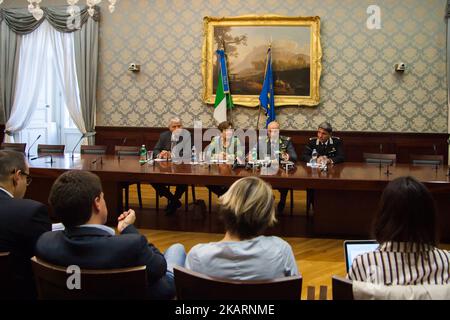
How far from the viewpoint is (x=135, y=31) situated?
8.64m

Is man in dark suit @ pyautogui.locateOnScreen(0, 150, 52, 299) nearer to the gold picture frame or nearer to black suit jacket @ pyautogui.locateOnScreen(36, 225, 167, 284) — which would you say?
black suit jacket @ pyautogui.locateOnScreen(36, 225, 167, 284)

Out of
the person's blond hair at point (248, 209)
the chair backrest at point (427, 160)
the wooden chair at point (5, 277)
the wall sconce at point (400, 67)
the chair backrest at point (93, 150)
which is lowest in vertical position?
the wooden chair at point (5, 277)

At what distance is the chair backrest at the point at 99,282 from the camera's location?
177 centimetres

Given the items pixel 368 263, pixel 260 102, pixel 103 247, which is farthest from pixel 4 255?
pixel 260 102

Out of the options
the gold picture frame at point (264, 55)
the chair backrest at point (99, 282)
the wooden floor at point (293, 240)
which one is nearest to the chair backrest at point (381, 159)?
the wooden floor at point (293, 240)

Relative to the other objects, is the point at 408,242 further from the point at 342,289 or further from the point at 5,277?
the point at 5,277

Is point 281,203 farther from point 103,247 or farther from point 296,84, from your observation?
point 103,247

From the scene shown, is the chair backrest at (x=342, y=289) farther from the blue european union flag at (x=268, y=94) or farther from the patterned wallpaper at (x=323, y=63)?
the patterned wallpaper at (x=323, y=63)

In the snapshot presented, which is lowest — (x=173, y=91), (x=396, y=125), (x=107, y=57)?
(x=396, y=125)

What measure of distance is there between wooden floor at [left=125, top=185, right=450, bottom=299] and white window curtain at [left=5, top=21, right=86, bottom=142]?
3.11m

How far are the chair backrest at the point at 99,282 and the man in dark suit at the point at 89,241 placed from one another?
0.22 feet

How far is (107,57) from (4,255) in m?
7.27

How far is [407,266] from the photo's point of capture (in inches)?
68.2
